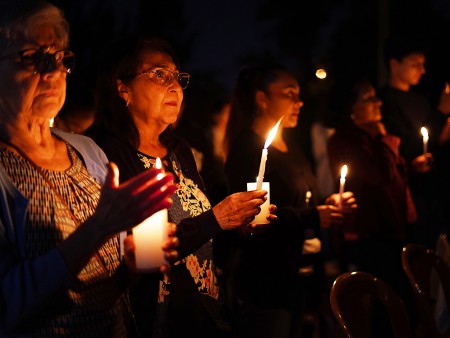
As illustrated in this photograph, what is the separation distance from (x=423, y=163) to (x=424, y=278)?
205 centimetres

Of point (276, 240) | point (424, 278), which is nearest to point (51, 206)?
point (424, 278)

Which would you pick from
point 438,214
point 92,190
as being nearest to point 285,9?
point 438,214

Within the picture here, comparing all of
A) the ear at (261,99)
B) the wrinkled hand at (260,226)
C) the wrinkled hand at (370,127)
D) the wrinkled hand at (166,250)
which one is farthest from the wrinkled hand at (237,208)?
the wrinkled hand at (370,127)

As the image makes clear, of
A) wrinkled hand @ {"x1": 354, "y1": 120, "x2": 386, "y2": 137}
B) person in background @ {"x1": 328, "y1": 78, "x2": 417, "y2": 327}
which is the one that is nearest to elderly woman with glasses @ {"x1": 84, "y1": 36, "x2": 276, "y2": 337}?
person in background @ {"x1": 328, "y1": 78, "x2": 417, "y2": 327}

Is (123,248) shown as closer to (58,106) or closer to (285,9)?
(58,106)

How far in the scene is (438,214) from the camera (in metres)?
5.87

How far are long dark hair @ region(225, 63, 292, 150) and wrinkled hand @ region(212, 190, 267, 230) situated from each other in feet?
5.83

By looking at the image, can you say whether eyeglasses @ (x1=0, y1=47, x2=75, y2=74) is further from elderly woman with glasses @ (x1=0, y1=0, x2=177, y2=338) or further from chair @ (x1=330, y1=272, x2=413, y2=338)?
chair @ (x1=330, y1=272, x2=413, y2=338)

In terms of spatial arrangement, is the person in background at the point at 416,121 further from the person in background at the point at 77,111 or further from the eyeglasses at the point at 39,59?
the eyeglasses at the point at 39,59

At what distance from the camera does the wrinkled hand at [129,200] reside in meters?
1.71

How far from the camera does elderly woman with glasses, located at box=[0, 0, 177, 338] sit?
1770 mm

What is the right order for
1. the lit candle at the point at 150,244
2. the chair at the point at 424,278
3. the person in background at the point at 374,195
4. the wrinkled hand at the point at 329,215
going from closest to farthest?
the lit candle at the point at 150,244
the chair at the point at 424,278
the wrinkled hand at the point at 329,215
the person in background at the point at 374,195

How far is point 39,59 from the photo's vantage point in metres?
2.05

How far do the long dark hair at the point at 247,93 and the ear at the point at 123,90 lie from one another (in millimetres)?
1442
